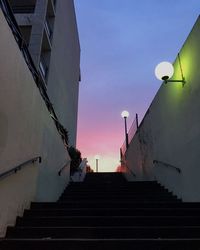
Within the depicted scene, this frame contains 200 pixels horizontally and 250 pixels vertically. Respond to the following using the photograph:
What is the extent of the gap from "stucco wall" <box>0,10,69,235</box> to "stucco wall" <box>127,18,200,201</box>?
2646 mm

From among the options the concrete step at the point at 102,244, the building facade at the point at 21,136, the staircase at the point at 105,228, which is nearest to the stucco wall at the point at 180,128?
the staircase at the point at 105,228

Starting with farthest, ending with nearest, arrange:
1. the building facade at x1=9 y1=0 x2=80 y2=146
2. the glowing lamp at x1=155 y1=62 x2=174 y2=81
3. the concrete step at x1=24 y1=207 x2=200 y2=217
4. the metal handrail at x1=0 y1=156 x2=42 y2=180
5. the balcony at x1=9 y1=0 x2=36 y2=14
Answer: the balcony at x1=9 y1=0 x2=36 y2=14 → the building facade at x1=9 y1=0 x2=80 y2=146 → the glowing lamp at x1=155 y1=62 x2=174 y2=81 → the concrete step at x1=24 y1=207 x2=200 y2=217 → the metal handrail at x1=0 y1=156 x2=42 y2=180

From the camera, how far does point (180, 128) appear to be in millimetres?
5223

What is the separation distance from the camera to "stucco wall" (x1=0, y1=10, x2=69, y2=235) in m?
2.88

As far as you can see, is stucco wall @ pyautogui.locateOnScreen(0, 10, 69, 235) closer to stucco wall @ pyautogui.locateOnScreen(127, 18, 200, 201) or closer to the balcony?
stucco wall @ pyautogui.locateOnScreen(127, 18, 200, 201)

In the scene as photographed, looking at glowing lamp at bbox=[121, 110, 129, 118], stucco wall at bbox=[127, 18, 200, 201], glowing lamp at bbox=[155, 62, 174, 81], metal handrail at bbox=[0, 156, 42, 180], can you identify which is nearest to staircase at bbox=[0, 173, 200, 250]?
metal handrail at bbox=[0, 156, 42, 180]

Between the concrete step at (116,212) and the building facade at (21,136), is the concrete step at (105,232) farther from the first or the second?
the concrete step at (116,212)

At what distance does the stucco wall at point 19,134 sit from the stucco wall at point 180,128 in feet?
8.68

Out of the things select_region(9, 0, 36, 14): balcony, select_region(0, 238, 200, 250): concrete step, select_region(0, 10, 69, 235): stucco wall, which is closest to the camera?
select_region(0, 238, 200, 250): concrete step

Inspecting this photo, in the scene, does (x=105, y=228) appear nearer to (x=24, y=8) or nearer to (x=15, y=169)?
(x=15, y=169)

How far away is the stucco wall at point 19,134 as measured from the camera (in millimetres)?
2875

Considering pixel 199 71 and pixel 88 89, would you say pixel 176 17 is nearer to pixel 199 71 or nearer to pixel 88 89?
pixel 88 89

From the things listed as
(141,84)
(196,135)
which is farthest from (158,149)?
(141,84)

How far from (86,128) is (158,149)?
1834 cm
